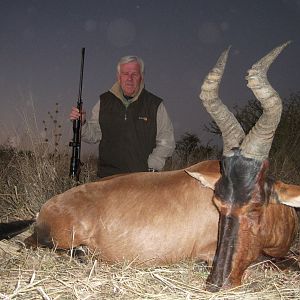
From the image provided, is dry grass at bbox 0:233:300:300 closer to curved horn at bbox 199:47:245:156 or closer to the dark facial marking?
the dark facial marking

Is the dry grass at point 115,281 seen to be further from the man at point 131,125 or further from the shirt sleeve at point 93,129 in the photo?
the shirt sleeve at point 93,129

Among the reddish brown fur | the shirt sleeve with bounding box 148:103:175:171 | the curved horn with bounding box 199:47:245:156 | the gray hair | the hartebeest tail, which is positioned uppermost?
the gray hair

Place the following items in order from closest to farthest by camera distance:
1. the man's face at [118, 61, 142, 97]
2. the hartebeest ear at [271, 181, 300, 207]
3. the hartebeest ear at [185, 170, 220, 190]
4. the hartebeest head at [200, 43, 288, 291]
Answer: the hartebeest head at [200, 43, 288, 291], the hartebeest ear at [271, 181, 300, 207], the hartebeest ear at [185, 170, 220, 190], the man's face at [118, 61, 142, 97]

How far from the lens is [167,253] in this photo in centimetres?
461

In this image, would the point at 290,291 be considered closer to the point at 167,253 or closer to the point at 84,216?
the point at 167,253

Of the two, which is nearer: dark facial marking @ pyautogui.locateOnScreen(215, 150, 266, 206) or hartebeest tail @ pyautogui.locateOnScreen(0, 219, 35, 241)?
dark facial marking @ pyautogui.locateOnScreen(215, 150, 266, 206)

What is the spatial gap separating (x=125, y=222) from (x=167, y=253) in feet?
1.89

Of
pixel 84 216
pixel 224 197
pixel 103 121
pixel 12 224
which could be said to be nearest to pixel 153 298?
pixel 224 197

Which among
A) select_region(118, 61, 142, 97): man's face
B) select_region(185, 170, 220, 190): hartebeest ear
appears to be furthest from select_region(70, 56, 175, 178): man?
select_region(185, 170, 220, 190): hartebeest ear

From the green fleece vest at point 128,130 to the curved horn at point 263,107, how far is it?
3.55m

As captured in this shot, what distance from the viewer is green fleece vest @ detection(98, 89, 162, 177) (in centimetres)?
728

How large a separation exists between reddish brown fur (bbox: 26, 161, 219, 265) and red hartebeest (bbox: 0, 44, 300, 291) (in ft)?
0.03

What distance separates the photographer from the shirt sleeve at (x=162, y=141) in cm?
727

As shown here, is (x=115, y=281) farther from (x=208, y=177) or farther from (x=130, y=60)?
(x=130, y=60)
